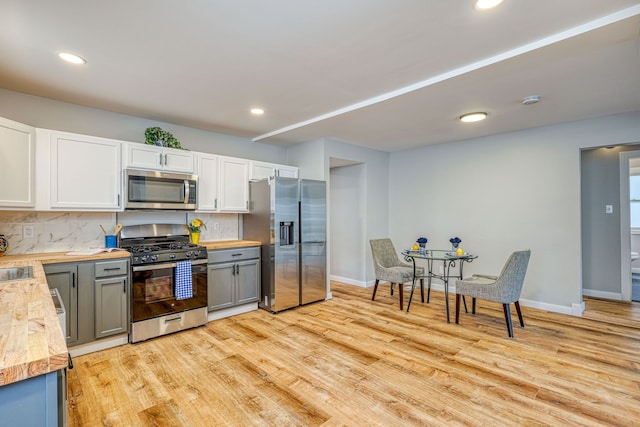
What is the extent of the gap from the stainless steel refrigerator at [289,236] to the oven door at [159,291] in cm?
88

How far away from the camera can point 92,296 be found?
9.36 feet

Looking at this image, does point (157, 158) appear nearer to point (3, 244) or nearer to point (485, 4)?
point (3, 244)

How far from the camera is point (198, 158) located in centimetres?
386

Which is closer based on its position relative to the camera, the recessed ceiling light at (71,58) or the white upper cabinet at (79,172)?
the recessed ceiling light at (71,58)

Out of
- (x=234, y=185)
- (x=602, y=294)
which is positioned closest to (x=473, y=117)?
(x=234, y=185)

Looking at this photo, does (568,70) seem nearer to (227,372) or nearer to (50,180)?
(227,372)

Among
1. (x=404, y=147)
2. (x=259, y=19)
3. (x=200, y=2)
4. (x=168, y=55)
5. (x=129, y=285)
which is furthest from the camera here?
(x=404, y=147)

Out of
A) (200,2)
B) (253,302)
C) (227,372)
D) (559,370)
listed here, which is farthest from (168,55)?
(559,370)

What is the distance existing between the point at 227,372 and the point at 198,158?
2515 mm

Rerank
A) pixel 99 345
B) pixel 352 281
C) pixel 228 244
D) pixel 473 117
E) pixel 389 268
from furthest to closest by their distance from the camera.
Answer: pixel 352 281 → pixel 389 268 → pixel 228 244 → pixel 473 117 → pixel 99 345

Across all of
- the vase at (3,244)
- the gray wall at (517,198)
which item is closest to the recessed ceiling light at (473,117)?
the gray wall at (517,198)

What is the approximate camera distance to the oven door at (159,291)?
3076 millimetres

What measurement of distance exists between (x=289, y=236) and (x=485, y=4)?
3168 millimetres

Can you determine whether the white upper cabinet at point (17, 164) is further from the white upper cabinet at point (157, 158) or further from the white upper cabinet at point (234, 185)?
the white upper cabinet at point (234, 185)
